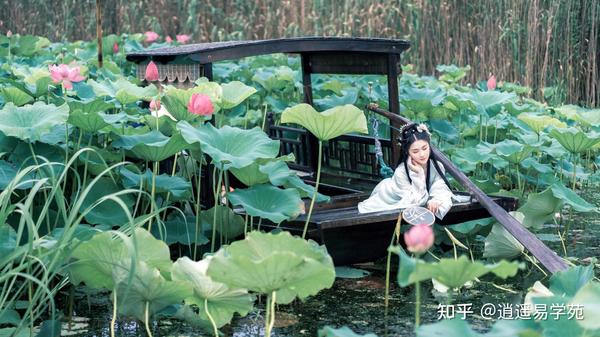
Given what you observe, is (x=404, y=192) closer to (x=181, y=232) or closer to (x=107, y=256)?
(x=181, y=232)

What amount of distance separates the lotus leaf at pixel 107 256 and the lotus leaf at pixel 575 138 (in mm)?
1654

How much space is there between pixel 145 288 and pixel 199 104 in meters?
0.79

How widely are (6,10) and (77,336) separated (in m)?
6.68

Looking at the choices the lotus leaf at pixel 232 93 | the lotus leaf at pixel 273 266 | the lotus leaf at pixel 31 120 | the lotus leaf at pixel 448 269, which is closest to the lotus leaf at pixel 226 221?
the lotus leaf at pixel 232 93

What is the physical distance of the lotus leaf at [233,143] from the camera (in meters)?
2.72

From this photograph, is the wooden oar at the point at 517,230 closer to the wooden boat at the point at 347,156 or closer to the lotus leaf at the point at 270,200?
the wooden boat at the point at 347,156

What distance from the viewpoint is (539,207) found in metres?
3.42

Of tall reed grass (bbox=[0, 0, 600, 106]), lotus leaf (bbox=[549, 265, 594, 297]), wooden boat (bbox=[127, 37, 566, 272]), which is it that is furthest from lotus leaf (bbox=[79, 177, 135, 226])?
tall reed grass (bbox=[0, 0, 600, 106])

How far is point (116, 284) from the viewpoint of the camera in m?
2.19

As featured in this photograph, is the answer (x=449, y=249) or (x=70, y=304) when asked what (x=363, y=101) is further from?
(x=70, y=304)

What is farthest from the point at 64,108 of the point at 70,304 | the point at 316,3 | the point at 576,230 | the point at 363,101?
the point at 316,3

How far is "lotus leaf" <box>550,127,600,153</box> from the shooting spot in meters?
3.38

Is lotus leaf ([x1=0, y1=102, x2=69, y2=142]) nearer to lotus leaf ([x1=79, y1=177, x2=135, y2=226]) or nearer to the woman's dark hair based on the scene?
lotus leaf ([x1=79, y1=177, x2=135, y2=226])

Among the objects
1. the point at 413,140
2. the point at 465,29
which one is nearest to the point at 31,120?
the point at 413,140
